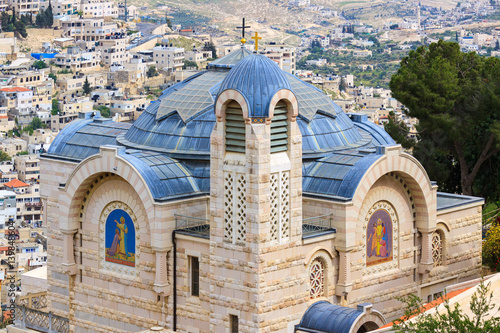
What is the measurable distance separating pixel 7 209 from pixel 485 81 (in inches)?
5027

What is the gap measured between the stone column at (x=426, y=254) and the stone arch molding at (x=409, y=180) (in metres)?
0.31

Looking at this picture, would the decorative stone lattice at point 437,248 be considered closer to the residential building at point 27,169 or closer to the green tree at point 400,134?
the green tree at point 400,134

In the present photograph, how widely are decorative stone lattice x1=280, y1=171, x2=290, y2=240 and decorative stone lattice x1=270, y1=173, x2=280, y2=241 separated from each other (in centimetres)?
14

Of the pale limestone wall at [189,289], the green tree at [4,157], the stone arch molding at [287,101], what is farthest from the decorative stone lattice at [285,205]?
the green tree at [4,157]

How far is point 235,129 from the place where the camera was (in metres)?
34.2

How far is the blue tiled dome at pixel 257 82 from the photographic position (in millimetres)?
33469

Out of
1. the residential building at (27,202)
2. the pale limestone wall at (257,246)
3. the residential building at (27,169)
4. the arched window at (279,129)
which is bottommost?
the residential building at (27,202)

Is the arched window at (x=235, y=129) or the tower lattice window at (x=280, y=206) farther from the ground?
the arched window at (x=235, y=129)

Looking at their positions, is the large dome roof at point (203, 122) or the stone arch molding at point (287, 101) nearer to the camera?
the stone arch molding at point (287, 101)

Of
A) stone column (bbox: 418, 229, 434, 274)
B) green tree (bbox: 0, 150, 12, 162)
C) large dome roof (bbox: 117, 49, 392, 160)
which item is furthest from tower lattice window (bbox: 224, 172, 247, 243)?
green tree (bbox: 0, 150, 12, 162)

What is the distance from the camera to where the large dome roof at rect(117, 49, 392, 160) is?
38.8 meters

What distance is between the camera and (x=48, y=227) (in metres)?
43.0

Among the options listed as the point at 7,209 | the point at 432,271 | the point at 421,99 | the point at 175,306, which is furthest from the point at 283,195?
the point at 7,209

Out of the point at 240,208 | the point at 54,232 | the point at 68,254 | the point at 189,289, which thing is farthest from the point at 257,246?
the point at 54,232
